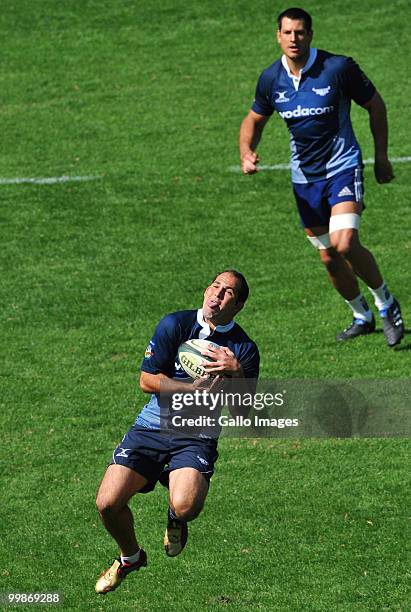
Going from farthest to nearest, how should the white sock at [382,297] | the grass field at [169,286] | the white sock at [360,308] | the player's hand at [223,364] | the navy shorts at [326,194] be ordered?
the white sock at [360,308]
the white sock at [382,297]
the navy shorts at [326,194]
the grass field at [169,286]
the player's hand at [223,364]

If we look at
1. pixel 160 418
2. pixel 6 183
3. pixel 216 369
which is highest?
pixel 216 369

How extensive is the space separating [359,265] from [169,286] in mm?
2522

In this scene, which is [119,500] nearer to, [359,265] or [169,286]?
[359,265]

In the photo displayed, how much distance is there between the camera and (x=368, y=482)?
1112 centimetres

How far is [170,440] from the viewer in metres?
9.62

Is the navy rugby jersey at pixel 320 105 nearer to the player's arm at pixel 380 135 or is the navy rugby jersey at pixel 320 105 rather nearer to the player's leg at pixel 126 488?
the player's arm at pixel 380 135

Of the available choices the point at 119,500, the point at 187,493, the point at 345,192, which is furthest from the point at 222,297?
the point at 345,192

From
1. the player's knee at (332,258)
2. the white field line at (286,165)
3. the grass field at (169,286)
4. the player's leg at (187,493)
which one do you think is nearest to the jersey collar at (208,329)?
the player's leg at (187,493)

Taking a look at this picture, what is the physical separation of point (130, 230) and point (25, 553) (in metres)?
5.85

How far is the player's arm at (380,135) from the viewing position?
40.9 feet

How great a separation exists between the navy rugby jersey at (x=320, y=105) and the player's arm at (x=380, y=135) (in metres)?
0.09

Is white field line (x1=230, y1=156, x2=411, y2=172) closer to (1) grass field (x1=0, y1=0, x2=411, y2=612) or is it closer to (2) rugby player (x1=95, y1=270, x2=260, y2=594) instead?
(1) grass field (x1=0, y1=0, x2=411, y2=612)

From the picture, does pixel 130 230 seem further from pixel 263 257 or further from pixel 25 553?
pixel 25 553

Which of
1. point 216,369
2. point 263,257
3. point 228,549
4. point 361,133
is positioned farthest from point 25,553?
point 361,133
